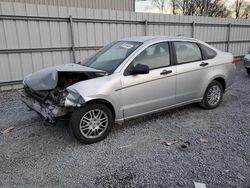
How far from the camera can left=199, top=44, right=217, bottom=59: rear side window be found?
4.50 meters

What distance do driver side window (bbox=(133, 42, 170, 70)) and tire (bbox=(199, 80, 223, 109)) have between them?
53.5 inches

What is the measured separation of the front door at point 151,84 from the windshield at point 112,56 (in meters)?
0.22

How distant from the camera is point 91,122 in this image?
3279 mm

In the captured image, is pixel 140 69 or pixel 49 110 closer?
pixel 49 110

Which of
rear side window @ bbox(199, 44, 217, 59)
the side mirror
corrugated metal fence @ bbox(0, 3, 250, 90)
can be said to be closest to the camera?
the side mirror

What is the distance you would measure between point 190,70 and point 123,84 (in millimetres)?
1574

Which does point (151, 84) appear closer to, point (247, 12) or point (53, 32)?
point (53, 32)

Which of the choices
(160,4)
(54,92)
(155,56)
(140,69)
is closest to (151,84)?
(140,69)

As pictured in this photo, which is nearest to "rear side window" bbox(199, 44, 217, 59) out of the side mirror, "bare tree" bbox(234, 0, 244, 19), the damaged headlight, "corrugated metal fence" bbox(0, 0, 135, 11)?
the side mirror

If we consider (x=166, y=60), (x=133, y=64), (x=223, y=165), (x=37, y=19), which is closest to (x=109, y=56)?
(x=133, y=64)

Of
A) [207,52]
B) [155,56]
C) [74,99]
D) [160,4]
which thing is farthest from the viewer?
[160,4]

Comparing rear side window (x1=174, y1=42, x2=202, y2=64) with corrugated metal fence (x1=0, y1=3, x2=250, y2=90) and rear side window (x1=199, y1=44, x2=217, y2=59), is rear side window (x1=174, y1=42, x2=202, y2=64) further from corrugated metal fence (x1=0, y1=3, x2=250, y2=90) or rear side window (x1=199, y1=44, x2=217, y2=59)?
corrugated metal fence (x1=0, y1=3, x2=250, y2=90)

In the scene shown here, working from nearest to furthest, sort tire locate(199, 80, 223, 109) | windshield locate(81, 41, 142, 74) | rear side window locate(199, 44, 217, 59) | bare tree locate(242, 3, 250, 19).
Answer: windshield locate(81, 41, 142, 74) → rear side window locate(199, 44, 217, 59) → tire locate(199, 80, 223, 109) → bare tree locate(242, 3, 250, 19)

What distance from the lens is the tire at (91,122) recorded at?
3.15 m
